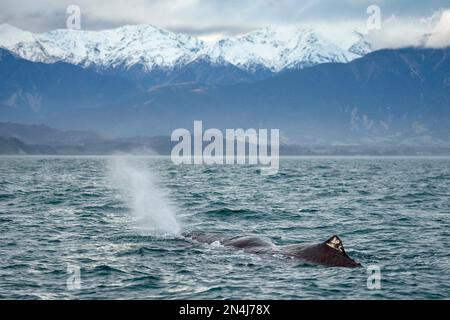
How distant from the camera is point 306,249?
27.4 metres

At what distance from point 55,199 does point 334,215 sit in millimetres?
26487

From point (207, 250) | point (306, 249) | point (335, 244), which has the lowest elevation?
point (207, 250)

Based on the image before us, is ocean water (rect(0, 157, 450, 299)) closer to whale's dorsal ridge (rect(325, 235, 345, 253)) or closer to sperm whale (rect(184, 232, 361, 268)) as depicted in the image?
sperm whale (rect(184, 232, 361, 268))

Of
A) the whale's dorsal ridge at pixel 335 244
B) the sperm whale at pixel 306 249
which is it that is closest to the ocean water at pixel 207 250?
the sperm whale at pixel 306 249

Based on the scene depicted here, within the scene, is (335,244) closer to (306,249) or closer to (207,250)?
(306,249)

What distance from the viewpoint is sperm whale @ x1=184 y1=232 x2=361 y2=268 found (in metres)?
26.0

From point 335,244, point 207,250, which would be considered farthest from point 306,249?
point 207,250

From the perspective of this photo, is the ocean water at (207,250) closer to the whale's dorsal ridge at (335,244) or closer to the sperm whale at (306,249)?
the sperm whale at (306,249)

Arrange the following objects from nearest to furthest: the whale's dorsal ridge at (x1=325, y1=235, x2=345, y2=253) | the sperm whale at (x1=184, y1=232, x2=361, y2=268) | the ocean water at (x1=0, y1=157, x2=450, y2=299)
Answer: the ocean water at (x1=0, y1=157, x2=450, y2=299) < the whale's dorsal ridge at (x1=325, y1=235, x2=345, y2=253) < the sperm whale at (x1=184, y1=232, x2=361, y2=268)

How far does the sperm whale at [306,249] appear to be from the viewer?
2600 cm

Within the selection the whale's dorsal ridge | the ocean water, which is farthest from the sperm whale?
the ocean water

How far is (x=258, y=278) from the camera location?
23812 millimetres

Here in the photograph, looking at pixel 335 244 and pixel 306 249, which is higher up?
pixel 335 244
